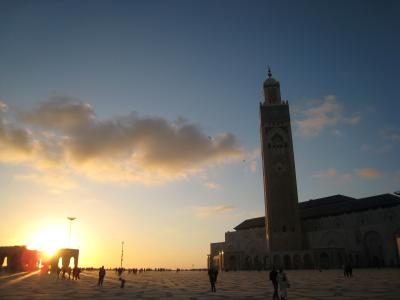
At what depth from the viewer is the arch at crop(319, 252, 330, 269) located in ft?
174

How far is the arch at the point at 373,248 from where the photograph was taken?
52.2 m

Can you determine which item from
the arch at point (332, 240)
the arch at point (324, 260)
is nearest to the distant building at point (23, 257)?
the arch at point (324, 260)

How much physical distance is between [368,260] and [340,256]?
4834mm

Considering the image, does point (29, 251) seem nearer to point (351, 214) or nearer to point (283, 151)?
point (283, 151)

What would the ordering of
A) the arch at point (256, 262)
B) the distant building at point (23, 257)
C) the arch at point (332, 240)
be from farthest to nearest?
1. the arch at point (332, 240)
2. the arch at point (256, 262)
3. the distant building at point (23, 257)

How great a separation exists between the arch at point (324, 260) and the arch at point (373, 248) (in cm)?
658

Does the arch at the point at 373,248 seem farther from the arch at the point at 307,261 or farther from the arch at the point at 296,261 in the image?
the arch at the point at 296,261

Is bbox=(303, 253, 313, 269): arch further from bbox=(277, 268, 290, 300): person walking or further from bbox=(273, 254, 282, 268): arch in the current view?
bbox=(277, 268, 290, 300): person walking

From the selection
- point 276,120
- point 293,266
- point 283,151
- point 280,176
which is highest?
point 276,120

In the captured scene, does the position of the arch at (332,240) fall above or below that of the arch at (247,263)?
above

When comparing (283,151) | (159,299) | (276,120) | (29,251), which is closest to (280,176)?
(283,151)

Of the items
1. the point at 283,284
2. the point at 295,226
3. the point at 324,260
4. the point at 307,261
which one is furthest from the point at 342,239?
the point at 283,284

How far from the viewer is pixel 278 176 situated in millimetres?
67938

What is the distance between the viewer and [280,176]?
67875 mm
